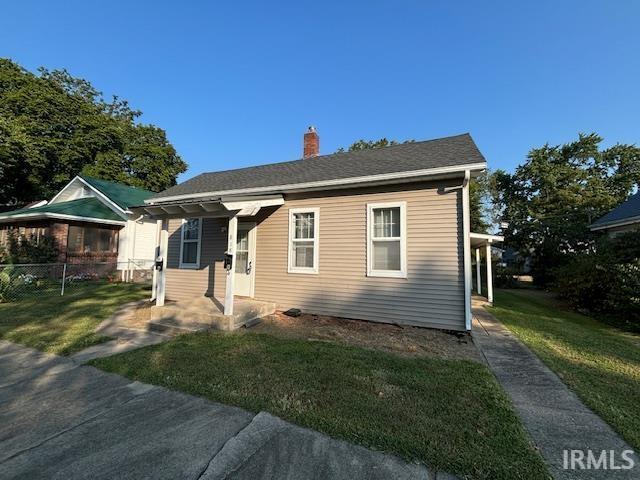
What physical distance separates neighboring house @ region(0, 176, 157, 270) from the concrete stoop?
915 centimetres

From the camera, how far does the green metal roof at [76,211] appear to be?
13595 mm

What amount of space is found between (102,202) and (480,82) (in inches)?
797

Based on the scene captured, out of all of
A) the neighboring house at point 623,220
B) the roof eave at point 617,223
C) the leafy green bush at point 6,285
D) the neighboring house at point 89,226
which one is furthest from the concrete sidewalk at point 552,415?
the neighboring house at point 89,226

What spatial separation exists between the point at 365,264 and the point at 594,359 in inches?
168

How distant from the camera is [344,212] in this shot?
7.28 m

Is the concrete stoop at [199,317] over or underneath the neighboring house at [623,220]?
underneath

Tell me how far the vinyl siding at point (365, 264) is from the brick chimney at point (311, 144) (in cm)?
490

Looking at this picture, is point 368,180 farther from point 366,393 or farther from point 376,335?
point 366,393

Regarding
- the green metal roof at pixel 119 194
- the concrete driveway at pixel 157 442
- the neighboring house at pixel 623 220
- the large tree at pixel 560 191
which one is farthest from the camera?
the large tree at pixel 560 191

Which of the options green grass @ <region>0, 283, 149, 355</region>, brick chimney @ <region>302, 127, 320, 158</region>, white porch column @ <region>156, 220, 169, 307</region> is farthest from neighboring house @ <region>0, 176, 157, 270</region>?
brick chimney @ <region>302, 127, 320, 158</region>

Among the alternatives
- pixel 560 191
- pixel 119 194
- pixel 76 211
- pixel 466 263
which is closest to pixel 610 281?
pixel 466 263

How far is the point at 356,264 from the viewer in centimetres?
702

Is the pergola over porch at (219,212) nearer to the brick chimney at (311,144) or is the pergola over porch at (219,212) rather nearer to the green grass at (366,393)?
the green grass at (366,393)

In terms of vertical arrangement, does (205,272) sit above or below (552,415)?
above
